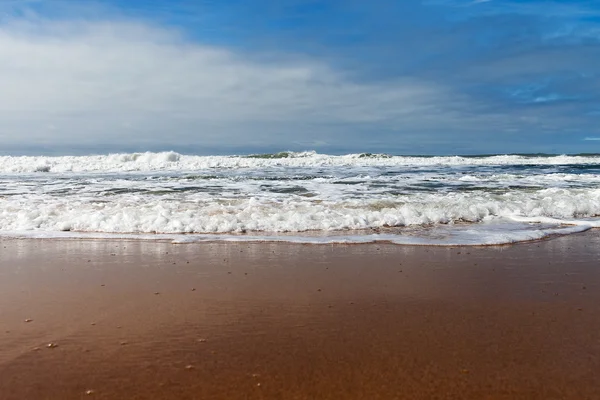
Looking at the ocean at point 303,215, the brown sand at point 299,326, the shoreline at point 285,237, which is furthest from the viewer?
the ocean at point 303,215

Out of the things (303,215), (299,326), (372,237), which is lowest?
(299,326)

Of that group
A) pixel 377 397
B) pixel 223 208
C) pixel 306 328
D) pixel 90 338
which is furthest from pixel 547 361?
pixel 223 208

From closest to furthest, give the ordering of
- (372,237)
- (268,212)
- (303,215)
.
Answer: (372,237), (303,215), (268,212)

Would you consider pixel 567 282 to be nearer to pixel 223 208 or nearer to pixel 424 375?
pixel 424 375

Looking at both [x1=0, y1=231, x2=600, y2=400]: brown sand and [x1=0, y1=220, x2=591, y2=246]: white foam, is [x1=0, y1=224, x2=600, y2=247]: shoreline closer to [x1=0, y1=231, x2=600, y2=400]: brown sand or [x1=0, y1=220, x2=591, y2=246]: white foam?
[x1=0, y1=220, x2=591, y2=246]: white foam

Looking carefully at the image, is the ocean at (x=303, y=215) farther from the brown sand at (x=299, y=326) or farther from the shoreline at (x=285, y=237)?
the brown sand at (x=299, y=326)

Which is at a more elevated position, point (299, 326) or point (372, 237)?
point (372, 237)

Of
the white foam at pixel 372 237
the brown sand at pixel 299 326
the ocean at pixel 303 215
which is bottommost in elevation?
the brown sand at pixel 299 326

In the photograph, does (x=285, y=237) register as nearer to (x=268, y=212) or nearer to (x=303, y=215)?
(x=303, y=215)

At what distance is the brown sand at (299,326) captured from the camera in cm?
270

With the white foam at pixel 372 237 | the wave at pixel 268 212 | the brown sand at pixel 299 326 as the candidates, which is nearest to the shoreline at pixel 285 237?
the white foam at pixel 372 237

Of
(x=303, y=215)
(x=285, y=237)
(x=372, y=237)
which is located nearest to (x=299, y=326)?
(x=285, y=237)

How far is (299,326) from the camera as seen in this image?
3562mm

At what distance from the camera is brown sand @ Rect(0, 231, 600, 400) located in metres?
2.70
